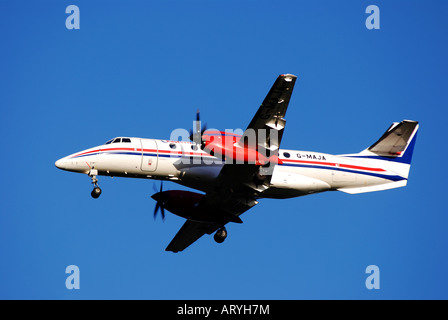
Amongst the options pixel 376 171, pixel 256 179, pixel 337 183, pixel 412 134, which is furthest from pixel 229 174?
pixel 412 134

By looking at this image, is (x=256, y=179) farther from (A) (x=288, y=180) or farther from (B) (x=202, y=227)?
(B) (x=202, y=227)

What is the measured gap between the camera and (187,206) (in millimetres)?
29062

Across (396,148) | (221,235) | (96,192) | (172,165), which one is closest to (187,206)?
(221,235)

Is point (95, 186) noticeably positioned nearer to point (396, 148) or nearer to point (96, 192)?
point (96, 192)

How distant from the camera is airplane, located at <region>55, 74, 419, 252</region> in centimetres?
2530

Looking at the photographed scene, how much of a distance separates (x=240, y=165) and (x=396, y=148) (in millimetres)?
9020

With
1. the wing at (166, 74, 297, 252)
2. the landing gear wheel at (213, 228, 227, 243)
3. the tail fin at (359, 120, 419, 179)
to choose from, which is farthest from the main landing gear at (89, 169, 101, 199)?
the tail fin at (359, 120, 419, 179)

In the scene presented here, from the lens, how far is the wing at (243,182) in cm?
2450

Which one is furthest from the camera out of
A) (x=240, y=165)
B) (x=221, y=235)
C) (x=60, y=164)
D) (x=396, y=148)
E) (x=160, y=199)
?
(x=396, y=148)

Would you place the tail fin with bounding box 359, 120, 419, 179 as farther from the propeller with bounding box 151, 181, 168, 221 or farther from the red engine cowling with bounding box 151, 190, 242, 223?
the propeller with bounding box 151, 181, 168, 221

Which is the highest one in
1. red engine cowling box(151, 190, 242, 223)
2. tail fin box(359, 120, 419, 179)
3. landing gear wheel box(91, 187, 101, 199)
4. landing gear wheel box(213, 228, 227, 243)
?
tail fin box(359, 120, 419, 179)

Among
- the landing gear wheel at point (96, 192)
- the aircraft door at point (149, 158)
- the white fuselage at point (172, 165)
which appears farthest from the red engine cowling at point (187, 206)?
the landing gear wheel at point (96, 192)

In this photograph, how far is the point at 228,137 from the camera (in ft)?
83.7

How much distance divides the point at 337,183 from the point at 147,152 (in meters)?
8.51
